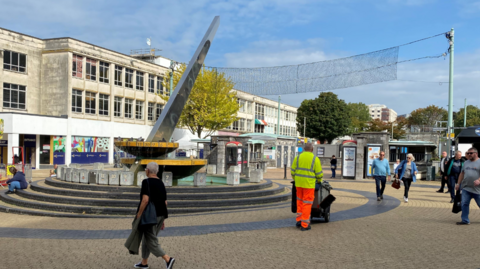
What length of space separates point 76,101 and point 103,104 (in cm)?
366

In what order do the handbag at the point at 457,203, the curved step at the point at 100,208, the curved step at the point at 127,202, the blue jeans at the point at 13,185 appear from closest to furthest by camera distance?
1. the handbag at the point at 457,203
2. the curved step at the point at 100,208
3. the curved step at the point at 127,202
4. the blue jeans at the point at 13,185

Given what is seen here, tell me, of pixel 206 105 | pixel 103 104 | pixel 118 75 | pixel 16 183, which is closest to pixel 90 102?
pixel 103 104

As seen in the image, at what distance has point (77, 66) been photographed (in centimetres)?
3809

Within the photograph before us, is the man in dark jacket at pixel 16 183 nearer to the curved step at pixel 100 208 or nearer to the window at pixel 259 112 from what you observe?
the curved step at pixel 100 208

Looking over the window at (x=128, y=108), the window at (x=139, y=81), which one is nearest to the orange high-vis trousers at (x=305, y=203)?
the window at (x=128, y=108)

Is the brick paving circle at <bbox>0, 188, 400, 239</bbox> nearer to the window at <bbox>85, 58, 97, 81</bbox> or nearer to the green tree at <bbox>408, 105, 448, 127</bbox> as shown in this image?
the window at <bbox>85, 58, 97, 81</bbox>

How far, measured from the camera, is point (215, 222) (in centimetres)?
991

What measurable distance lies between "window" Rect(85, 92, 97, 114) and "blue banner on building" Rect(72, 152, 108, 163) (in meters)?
4.18

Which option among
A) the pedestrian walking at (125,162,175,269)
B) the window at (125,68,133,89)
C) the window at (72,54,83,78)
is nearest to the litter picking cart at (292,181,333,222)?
the pedestrian walking at (125,162,175,269)

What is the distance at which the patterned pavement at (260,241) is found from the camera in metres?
6.32

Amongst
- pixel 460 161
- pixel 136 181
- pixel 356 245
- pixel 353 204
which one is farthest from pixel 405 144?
pixel 356 245

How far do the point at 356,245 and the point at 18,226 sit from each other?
7.86 metres

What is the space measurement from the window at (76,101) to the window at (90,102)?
2.53ft

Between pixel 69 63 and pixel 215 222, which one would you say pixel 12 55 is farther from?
pixel 215 222
